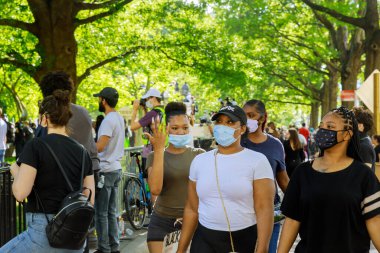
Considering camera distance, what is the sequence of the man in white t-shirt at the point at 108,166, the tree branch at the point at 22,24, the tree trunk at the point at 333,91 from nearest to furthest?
the man in white t-shirt at the point at 108,166 → the tree branch at the point at 22,24 → the tree trunk at the point at 333,91

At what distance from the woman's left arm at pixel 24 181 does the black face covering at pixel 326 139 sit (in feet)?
5.75

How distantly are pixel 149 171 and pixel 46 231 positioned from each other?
1.40 m

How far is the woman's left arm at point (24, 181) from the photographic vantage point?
478 centimetres

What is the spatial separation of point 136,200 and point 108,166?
2.79 metres

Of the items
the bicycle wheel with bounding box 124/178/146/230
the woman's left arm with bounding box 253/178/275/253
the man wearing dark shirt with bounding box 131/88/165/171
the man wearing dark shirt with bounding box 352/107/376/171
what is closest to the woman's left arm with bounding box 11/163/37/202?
the woman's left arm with bounding box 253/178/275/253

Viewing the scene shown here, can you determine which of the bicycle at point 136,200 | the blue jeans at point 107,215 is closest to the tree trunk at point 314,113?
the bicycle at point 136,200

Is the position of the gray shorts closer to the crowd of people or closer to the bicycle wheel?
the crowd of people

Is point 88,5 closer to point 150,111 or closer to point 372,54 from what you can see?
point 150,111

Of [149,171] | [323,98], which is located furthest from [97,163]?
[323,98]

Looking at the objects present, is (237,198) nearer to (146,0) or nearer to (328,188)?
(328,188)

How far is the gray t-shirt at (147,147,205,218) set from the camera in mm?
6172

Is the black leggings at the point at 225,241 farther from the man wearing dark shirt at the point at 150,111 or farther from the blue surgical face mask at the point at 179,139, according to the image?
the man wearing dark shirt at the point at 150,111

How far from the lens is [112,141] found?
29.1ft

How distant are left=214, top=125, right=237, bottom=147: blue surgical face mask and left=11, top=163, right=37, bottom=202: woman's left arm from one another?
3.96 feet
